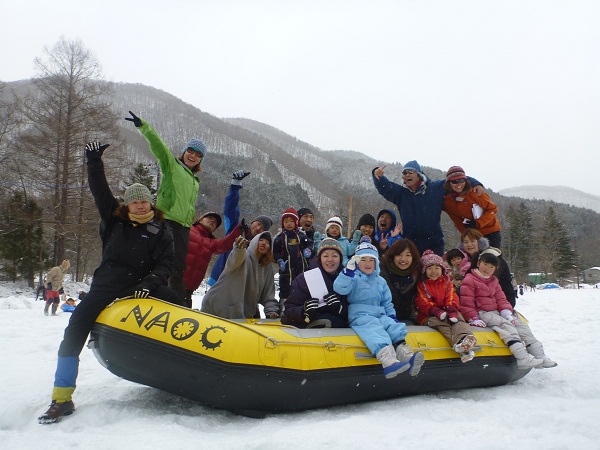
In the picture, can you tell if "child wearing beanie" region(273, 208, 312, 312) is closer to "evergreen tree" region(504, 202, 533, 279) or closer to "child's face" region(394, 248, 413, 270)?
"child's face" region(394, 248, 413, 270)

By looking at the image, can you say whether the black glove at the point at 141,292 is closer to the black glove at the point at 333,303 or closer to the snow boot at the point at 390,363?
the black glove at the point at 333,303

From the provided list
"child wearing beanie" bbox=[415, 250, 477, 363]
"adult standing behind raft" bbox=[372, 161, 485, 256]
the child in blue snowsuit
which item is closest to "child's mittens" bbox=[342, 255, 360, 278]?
the child in blue snowsuit

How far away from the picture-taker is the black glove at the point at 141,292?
3.50 meters

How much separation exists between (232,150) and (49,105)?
72.1 meters

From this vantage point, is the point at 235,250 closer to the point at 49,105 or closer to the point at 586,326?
the point at 586,326

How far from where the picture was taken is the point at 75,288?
20.5 meters

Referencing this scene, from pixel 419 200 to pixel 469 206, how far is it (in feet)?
2.19

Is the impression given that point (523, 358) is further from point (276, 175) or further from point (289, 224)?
point (276, 175)

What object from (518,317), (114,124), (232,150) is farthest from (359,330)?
(232,150)

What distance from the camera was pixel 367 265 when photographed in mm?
4078

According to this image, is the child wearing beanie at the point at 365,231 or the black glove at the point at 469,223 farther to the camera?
the child wearing beanie at the point at 365,231

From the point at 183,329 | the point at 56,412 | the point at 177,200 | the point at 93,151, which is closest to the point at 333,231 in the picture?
the point at 177,200

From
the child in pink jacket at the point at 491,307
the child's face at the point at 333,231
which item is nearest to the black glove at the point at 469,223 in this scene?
the child in pink jacket at the point at 491,307

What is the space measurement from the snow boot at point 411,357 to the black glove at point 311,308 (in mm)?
820
